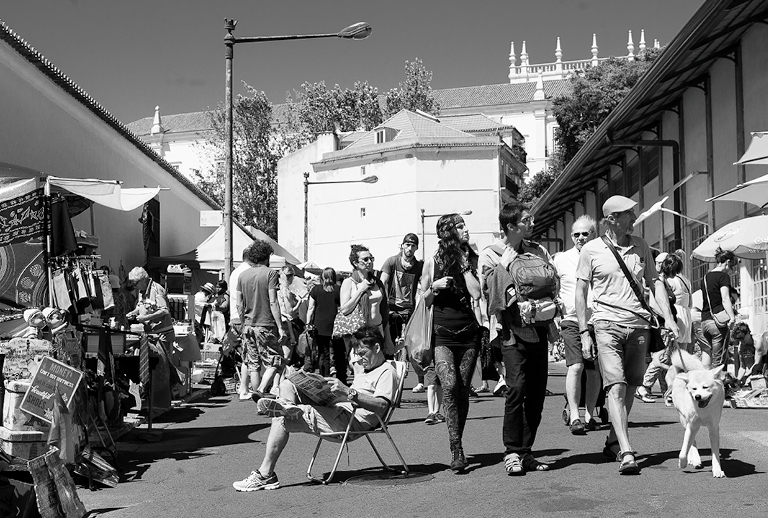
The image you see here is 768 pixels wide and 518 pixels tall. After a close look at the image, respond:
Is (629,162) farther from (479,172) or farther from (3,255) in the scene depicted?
(479,172)

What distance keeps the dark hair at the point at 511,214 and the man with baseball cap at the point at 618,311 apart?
1.80ft

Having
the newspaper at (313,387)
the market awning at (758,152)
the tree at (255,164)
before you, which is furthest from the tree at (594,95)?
the newspaper at (313,387)

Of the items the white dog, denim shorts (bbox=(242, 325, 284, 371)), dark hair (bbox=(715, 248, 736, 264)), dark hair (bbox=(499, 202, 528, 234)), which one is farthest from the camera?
dark hair (bbox=(715, 248, 736, 264))

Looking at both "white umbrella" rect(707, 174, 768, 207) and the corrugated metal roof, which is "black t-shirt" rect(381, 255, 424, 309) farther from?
the corrugated metal roof

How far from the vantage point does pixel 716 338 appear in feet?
46.1

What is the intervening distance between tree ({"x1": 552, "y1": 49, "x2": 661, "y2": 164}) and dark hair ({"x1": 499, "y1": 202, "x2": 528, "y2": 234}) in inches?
1569

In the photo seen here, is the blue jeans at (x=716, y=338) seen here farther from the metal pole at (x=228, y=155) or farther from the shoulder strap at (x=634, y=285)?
the metal pole at (x=228, y=155)

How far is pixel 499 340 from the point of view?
792 centimetres

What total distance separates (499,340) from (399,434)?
2.65 metres

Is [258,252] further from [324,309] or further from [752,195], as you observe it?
[752,195]

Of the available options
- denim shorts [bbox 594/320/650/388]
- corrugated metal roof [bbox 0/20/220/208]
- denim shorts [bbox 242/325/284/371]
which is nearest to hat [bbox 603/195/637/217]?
denim shorts [bbox 594/320/650/388]

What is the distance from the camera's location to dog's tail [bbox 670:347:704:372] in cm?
736

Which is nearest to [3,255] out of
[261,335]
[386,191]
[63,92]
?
[261,335]

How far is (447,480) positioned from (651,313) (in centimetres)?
189
